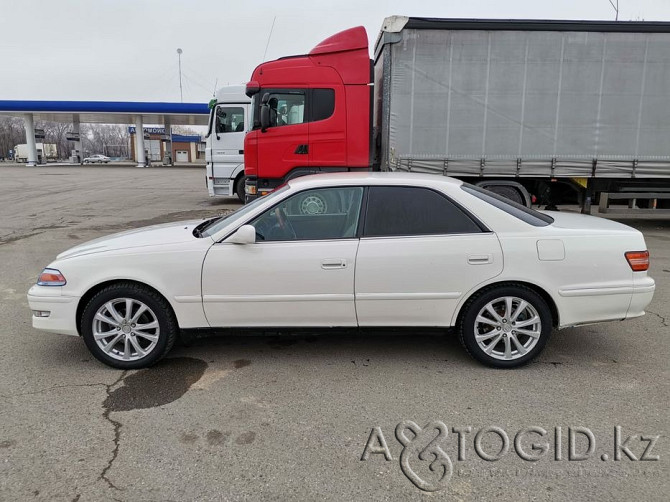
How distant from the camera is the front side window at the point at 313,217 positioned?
375 cm

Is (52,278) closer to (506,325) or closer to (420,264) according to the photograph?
(420,264)

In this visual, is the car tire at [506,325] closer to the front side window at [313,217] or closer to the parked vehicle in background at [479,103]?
the front side window at [313,217]

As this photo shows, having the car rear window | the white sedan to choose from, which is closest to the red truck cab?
the car rear window

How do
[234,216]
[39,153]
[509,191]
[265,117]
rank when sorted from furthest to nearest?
[39,153] < [509,191] < [265,117] < [234,216]

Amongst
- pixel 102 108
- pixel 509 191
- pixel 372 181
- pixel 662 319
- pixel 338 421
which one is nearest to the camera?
pixel 338 421

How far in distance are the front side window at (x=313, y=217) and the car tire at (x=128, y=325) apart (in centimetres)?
94

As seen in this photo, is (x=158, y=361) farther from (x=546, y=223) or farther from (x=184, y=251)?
(x=546, y=223)

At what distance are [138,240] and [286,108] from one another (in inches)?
226

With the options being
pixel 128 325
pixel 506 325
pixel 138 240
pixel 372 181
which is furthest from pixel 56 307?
pixel 506 325

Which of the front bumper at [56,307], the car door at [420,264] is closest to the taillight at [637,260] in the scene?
the car door at [420,264]

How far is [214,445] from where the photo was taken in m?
2.83

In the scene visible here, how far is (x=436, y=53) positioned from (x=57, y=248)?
7436mm

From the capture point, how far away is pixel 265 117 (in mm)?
8906

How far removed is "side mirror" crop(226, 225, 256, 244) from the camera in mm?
3592
